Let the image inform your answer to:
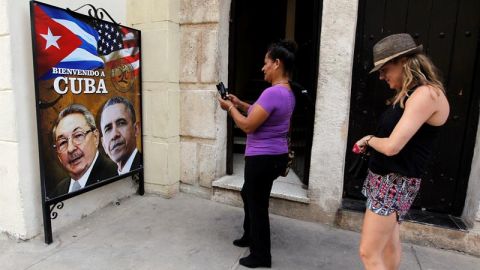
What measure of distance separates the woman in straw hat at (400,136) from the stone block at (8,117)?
8.45 feet

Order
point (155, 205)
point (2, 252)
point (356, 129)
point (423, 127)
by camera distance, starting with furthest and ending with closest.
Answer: point (155, 205) → point (356, 129) → point (2, 252) → point (423, 127)

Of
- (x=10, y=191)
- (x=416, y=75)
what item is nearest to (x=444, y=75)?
(x=416, y=75)

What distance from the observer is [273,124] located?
7.48 ft

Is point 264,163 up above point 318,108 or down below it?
below

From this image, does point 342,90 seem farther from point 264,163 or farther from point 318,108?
point 264,163

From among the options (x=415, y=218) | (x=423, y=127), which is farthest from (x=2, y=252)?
(x=415, y=218)

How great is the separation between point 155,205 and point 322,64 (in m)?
2.34

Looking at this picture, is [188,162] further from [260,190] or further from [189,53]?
[260,190]

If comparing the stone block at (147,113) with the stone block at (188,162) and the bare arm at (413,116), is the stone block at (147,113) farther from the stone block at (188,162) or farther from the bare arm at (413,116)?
the bare arm at (413,116)

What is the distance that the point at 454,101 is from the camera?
285cm

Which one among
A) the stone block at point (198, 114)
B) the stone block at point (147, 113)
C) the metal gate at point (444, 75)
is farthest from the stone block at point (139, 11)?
the metal gate at point (444, 75)

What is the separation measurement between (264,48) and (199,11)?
3.56 meters

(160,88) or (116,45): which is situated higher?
(116,45)

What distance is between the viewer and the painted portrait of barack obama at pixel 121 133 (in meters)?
3.24
